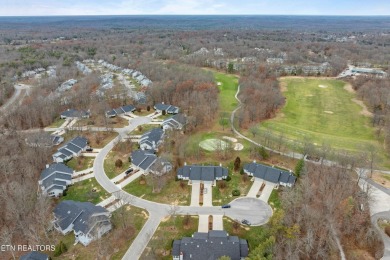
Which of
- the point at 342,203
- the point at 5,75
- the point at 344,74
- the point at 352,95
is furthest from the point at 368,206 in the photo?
the point at 5,75

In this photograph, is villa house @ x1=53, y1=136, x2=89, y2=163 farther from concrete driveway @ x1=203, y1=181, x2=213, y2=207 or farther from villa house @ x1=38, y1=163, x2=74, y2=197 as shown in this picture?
concrete driveway @ x1=203, y1=181, x2=213, y2=207

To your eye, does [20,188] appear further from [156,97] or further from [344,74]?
[344,74]

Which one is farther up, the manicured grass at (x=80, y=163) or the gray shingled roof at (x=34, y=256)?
the gray shingled roof at (x=34, y=256)

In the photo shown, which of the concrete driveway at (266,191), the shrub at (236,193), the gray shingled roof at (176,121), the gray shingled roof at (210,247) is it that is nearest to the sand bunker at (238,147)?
the concrete driveway at (266,191)

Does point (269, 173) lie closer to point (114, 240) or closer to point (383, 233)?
point (383, 233)

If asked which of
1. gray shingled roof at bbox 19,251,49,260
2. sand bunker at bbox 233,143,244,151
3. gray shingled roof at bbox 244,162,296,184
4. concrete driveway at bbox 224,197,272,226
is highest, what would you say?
gray shingled roof at bbox 244,162,296,184

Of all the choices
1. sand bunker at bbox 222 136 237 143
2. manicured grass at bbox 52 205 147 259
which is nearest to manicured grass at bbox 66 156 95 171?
manicured grass at bbox 52 205 147 259

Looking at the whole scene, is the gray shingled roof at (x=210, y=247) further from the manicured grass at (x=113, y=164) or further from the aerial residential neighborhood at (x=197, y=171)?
the manicured grass at (x=113, y=164)
